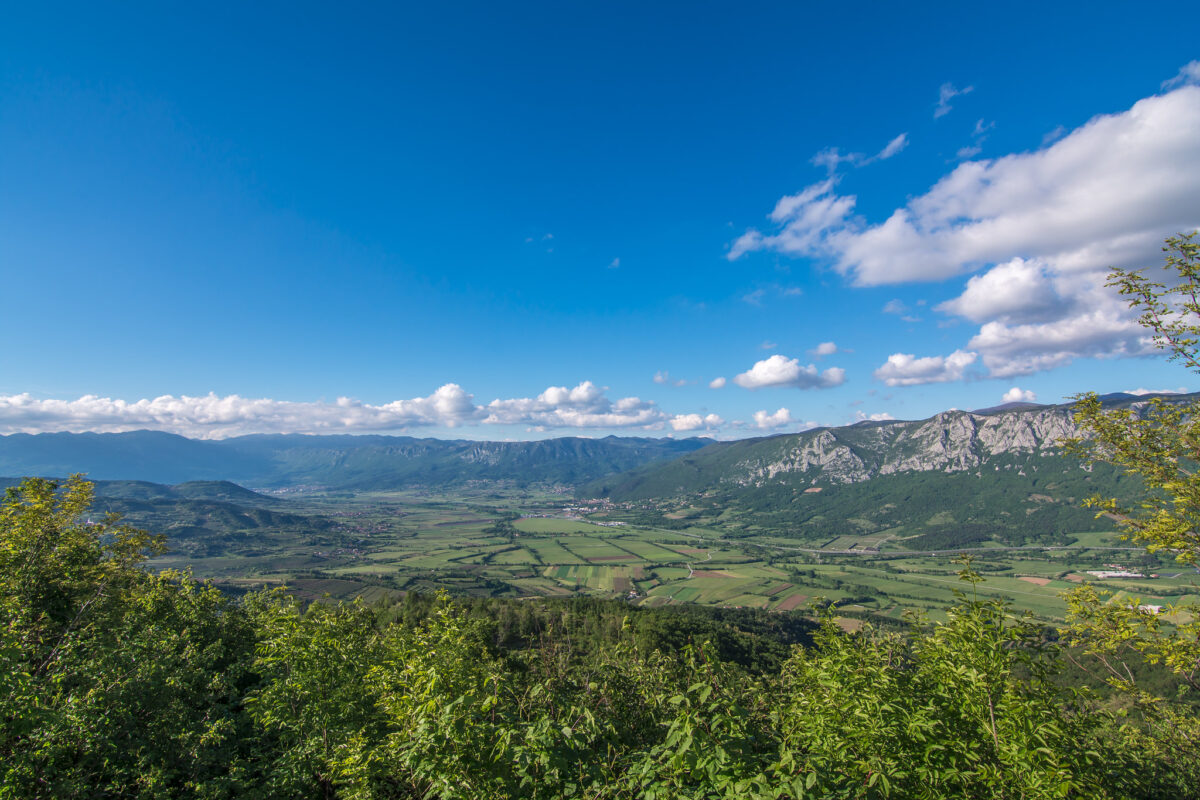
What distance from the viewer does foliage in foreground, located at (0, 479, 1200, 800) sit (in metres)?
6.77

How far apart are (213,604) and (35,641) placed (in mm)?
17854

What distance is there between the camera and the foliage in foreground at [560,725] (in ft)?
22.2

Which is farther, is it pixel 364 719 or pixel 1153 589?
pixel 1153 589

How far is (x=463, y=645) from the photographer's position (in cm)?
1226

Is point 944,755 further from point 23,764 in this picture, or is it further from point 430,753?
point 23,764

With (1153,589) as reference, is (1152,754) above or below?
above

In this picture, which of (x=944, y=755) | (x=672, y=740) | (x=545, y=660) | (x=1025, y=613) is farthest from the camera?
(x=545, y=660)

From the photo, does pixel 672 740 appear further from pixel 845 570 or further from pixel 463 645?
pixel 845 570

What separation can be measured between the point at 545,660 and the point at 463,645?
436cm

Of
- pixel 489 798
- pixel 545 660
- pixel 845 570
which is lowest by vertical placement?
pixel 845 570

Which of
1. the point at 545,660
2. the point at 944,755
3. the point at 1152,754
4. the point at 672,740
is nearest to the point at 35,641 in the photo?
the point at 545,660

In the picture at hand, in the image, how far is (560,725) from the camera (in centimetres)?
767

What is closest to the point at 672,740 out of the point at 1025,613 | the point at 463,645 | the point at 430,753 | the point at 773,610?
the point at 430,753

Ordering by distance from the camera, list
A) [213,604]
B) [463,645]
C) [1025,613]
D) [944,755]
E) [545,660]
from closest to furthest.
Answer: [944,755]
[1025,613]
[463,645]
[545,660]
[213,604]
